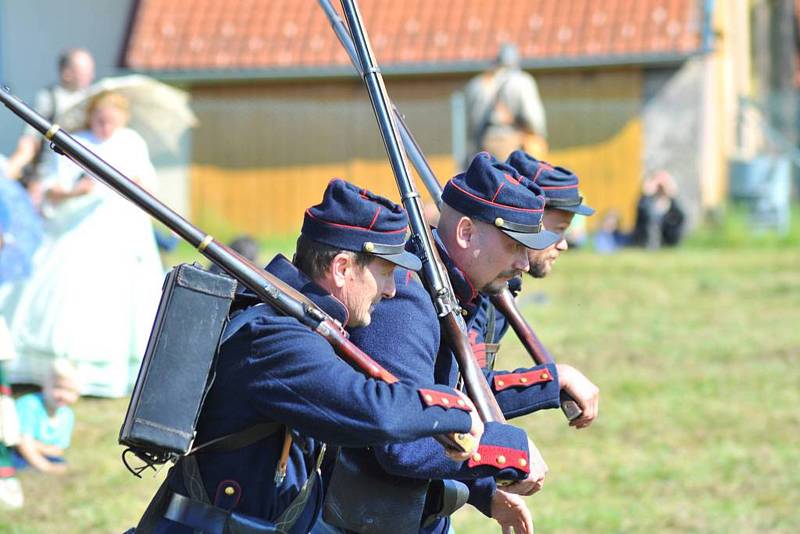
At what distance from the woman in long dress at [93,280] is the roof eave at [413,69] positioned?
1017cm

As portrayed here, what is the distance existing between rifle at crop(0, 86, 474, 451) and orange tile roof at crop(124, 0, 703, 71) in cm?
1578

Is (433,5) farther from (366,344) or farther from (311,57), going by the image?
(366,344)

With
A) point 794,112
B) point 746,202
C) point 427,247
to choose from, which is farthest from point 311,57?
point 427,247

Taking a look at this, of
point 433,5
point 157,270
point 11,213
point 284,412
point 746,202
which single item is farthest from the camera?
point 433,5

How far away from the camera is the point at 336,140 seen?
20.1 m

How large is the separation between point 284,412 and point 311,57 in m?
16.9

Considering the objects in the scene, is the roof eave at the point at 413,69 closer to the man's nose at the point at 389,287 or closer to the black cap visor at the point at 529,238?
the black cap visor at the point at 529,238

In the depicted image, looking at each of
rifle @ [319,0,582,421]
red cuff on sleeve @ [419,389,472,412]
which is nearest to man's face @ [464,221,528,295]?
rifle @ [319,0,582,421]

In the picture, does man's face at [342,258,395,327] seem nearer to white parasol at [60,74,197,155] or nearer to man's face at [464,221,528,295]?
man's face at [464,221,528,295]

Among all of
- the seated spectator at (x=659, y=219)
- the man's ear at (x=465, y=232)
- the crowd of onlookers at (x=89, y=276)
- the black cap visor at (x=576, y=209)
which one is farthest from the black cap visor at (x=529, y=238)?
the seated spectator at (x=659, y=219)

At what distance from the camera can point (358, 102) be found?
791 inches

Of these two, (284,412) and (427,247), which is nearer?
(284,412)

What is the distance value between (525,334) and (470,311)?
681 millimetres

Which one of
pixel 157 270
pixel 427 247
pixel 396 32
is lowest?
pixel 157 270
